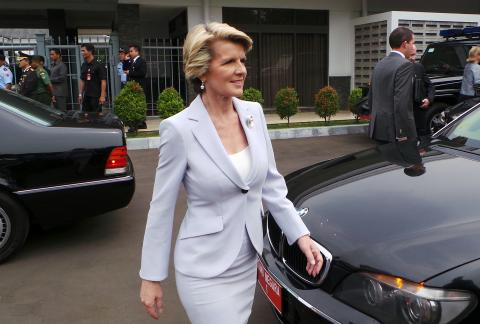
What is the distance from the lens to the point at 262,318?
3.14 metres

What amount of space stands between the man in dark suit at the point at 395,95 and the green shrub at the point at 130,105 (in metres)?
5.41

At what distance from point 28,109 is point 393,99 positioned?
3351 mm

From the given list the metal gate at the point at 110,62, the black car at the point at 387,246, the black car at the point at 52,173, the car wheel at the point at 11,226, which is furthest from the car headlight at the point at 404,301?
the metal gate at the point at 110,62

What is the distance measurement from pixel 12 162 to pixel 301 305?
9.19 feet

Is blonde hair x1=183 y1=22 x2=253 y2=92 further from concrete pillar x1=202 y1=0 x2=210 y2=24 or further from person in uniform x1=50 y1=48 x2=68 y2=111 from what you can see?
concrete pillar x1=202 y1=0 x2=210 y2=24

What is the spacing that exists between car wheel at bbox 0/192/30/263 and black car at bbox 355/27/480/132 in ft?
21.2

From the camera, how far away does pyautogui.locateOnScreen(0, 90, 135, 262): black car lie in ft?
13.1

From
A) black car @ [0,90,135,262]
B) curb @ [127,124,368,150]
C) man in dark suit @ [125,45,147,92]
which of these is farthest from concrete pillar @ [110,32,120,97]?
black car @ [0,90,135,262]

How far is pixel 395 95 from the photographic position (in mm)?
4543

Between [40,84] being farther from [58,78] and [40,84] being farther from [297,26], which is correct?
[297,26]

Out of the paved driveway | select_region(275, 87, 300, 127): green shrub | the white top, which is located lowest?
the paved driveway

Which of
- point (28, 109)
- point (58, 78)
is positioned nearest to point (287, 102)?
point (58, 78)

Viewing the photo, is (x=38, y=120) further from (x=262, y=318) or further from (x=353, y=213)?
(x=353, y=213)

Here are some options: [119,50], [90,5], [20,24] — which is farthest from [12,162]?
[20,24]
